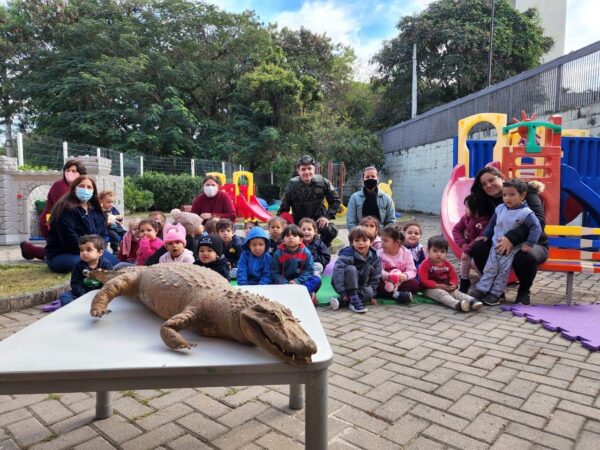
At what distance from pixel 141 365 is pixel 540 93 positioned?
12761 millimetres

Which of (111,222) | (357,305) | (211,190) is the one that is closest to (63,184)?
(111,222)

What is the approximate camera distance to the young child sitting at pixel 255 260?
4.71m

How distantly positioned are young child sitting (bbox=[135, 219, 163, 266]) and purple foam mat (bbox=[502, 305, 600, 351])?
13.7ft

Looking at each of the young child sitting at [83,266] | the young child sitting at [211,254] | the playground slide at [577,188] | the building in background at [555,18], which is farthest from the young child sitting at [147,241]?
the building in background at [555,18]

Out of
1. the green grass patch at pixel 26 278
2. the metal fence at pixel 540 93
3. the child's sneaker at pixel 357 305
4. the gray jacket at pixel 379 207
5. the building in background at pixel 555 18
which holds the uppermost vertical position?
the building in background at pixel 555 18

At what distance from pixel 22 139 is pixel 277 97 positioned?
16.6m

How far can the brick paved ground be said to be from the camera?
210cm

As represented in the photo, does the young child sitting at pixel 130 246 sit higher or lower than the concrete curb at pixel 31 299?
higher

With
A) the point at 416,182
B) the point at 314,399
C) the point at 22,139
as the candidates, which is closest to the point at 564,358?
the point at 314,399

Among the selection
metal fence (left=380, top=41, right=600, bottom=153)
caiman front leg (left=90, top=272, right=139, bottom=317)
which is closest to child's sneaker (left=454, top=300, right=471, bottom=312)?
caiman front leg (left=90, top=272, right=139, bottom=317)

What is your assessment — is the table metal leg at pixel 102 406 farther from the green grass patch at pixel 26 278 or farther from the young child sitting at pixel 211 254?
the green grass patch at pixel 26 278

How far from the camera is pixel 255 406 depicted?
7.98ft

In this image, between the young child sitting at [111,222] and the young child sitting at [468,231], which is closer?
the young child sitting at [468,231]

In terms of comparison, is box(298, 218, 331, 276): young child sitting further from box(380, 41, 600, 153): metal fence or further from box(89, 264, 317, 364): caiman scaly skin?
box(380, 41, 600, 153): metal fence
